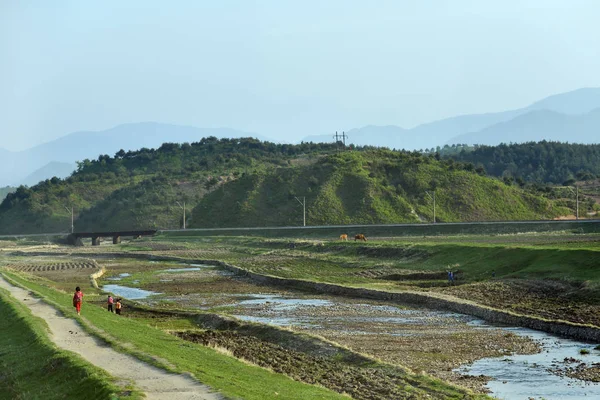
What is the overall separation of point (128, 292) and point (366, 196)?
328ft

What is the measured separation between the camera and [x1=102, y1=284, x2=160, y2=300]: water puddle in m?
64.2

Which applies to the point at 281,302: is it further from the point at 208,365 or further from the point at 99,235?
the point at 99,235

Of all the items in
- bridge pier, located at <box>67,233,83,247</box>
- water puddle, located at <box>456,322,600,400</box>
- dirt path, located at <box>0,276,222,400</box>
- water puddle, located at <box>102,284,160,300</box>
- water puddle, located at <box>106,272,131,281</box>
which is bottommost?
water puddle, located at <box>456,322,600,400</box>

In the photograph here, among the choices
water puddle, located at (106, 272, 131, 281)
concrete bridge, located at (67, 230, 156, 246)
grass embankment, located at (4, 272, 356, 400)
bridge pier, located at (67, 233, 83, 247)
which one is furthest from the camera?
bridge pier, located at (67, 233, 83, 247)

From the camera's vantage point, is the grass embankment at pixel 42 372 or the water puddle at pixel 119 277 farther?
the water puddle at pixel 119 277

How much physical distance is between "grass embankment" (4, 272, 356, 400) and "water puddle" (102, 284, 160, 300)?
23463 mm

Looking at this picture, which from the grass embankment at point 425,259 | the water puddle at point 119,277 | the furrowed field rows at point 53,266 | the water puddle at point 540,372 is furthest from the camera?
the furrowed field rows at point 53,266

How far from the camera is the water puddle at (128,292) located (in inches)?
2528

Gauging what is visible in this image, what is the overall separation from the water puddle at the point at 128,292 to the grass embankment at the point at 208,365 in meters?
23.5

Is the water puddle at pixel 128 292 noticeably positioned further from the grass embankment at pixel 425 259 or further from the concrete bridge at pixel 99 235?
the concrete bridge at pixel 99 235

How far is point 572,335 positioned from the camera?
38750mm

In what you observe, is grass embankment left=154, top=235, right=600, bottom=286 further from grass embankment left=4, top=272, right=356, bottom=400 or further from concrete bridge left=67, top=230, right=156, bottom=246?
concrete bridge left=67, top=230, right=156, bottom=246

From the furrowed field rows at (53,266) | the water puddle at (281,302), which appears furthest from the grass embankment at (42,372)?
the furrowed field rows at (53,266)

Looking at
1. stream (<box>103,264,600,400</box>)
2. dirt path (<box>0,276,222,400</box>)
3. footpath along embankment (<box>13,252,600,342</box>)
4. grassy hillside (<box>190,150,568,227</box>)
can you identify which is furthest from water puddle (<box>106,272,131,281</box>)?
grassy hillside (<box>190,150,568,227</box>)
